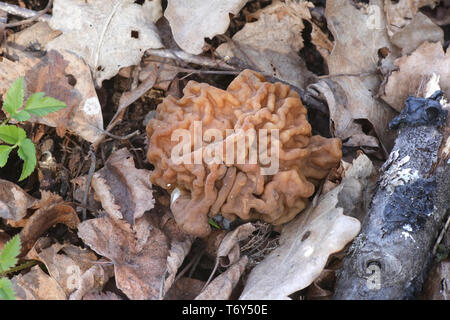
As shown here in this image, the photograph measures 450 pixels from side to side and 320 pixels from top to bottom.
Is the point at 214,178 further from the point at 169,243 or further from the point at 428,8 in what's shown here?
the point at 428,8

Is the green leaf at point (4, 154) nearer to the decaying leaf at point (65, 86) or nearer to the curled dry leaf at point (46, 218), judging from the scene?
the curled dry leaf at point (46, 218)

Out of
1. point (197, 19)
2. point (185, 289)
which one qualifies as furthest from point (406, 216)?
point (197, 19)

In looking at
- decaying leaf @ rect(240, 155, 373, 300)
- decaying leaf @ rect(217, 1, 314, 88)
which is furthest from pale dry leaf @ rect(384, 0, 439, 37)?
decaying leaf @ rect(240, 155, 373, 300)

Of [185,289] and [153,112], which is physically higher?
[153,112]

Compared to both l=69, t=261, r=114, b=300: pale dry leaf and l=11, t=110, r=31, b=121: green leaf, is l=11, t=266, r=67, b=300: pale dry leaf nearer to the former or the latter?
l=69, t=261, r=114, b=300: pale dry leaf

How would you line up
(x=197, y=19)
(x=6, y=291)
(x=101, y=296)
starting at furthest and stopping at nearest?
(x=197, y=19) < (x=101, y=296) < (x=6, y=291)

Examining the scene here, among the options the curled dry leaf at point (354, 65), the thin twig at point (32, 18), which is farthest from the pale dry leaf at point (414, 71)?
the thin twig at point (32, 18)

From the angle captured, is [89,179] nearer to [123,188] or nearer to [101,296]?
[123,188]
